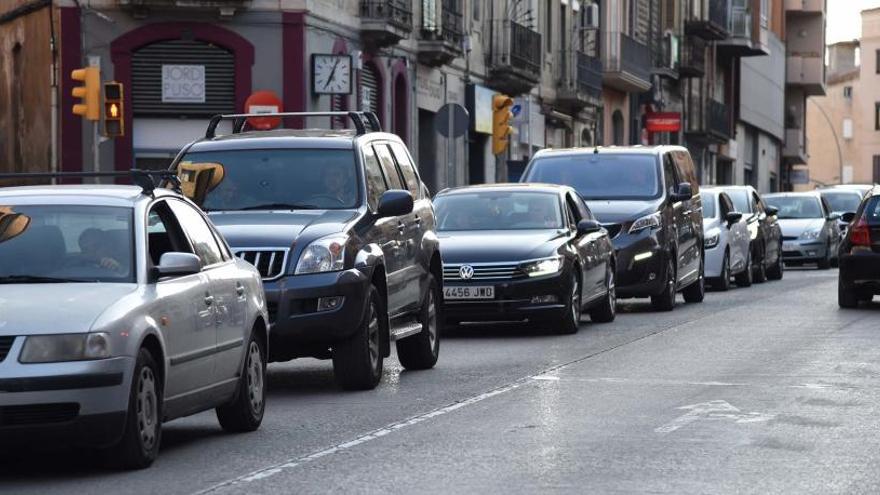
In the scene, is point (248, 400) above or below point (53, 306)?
below

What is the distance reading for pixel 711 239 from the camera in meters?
30.9

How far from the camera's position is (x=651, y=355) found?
58.0 ft

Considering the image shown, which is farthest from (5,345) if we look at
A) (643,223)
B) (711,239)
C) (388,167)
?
(711,239)

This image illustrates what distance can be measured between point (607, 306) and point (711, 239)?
8.31m

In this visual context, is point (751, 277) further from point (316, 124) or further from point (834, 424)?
point (834, 424)

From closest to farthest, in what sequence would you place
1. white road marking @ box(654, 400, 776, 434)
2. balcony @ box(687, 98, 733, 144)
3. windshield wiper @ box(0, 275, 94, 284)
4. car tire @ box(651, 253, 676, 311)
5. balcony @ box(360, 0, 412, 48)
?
windshield wiper @ box(0, 275, 94, 284)
white road marking @ box(654, 400, 776, 434)
car tire @ box(651, 253, 676, 311)
balcony @ box(360, 0, 412, 48)
balcony @ box(687, 98, 733, 144)

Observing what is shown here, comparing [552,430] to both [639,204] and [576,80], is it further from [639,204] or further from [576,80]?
[576,80]

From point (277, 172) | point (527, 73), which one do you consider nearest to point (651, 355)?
point (277, 172)

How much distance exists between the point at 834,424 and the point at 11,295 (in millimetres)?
4870

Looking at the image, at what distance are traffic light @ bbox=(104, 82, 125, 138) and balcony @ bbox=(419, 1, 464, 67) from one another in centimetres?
1570

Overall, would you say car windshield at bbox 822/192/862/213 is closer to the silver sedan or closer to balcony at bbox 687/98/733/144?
balcony at bbox 687/98/733/144

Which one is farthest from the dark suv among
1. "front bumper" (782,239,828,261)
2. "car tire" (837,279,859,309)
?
"front bumper" (782,239,828,261)

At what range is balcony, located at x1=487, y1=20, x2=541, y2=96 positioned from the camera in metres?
47.8

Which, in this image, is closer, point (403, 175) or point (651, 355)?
point (403, 175)
